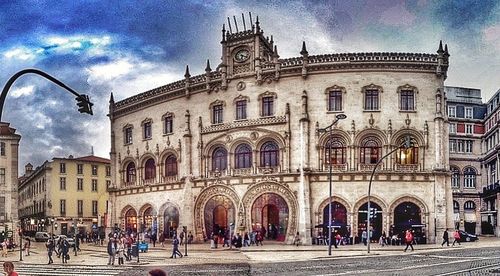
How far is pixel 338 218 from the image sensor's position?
46.7 metres

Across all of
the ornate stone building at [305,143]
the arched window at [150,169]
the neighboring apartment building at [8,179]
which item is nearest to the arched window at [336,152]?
the ornate stone building at [305,143]

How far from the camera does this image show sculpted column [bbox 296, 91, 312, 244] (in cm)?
4594

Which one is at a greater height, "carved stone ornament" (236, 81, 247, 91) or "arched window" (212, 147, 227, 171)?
"carved stone ornament" (236, 81, 247, 91)

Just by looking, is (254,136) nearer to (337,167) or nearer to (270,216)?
(270,216)

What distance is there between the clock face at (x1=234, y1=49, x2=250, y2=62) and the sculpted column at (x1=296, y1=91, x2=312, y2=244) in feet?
23.3

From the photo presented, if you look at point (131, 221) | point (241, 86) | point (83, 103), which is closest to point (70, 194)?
point (131, 221)

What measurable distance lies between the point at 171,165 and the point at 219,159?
5861mm

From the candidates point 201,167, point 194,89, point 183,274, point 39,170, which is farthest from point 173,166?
point 39,170

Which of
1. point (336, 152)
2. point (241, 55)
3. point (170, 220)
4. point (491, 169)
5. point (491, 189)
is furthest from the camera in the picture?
point (491, 169)

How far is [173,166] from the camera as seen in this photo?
54906 mm

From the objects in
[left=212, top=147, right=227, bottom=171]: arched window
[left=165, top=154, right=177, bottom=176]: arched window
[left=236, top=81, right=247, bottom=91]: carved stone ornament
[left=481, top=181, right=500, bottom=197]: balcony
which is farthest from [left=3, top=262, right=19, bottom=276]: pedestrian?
[left=481, top=181, right=500, bottom=197]: balcony

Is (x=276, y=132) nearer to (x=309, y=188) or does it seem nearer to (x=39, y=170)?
(x=309, y=188)

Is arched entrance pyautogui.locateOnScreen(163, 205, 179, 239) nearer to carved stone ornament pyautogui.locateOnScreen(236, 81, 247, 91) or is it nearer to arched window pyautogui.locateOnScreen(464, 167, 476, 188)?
carved stone ornament pyautogui.locateOnScreen(236, 81, 247, 91)

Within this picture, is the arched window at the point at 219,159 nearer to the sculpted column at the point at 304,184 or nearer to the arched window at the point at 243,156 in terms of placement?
the arched window at the point at 243,156
